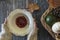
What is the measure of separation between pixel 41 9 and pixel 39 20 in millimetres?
78

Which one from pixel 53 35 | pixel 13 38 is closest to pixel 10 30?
A: pixel 13 38

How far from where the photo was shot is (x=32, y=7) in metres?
1.40

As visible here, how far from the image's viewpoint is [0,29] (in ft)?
4.84

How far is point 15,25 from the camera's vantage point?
1.44 meters

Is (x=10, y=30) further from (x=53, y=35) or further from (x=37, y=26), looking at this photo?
(x=53, y=35)

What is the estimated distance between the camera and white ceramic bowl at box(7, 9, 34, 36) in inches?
55.9

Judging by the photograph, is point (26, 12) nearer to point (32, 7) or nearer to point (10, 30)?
point (32, 7)

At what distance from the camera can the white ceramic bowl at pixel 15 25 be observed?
1.42 metres

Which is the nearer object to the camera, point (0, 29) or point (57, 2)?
point (57, 2)

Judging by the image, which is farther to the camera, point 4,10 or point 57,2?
point 4,10

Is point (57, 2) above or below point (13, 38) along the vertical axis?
above

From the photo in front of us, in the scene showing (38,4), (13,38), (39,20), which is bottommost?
(13,38)

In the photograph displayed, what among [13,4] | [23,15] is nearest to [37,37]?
[23,15]

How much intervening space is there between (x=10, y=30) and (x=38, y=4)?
268mm
